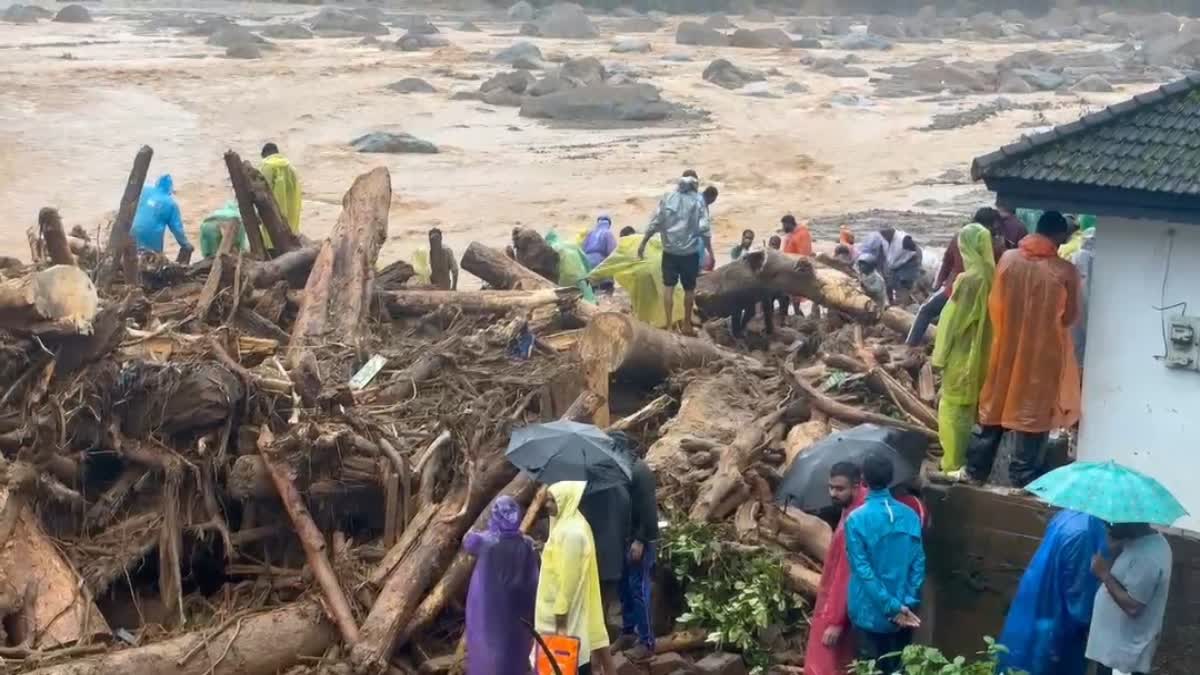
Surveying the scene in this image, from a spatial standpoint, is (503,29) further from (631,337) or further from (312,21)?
(631,337)

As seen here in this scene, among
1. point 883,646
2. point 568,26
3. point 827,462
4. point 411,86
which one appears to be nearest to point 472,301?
point 827,462

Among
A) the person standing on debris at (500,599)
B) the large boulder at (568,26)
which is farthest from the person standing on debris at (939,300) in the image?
the large boulder at (568,26)

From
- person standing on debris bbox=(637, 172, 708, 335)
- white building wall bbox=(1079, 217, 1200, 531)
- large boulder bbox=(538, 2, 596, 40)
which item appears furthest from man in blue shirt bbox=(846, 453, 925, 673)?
large boulder bbox=(538, 2, 596, 40)

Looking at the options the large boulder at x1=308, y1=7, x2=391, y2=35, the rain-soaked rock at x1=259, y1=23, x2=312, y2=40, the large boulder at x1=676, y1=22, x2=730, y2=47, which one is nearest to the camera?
the rain-soaked rock at x1=259, y1=23, x2=312, y2=40

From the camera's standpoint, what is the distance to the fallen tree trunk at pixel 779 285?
45.3 ft

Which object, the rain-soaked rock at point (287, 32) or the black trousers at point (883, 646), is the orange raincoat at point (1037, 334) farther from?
the rain-soaked rock at point (287, 32)

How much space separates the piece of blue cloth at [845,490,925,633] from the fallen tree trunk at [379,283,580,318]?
600cm

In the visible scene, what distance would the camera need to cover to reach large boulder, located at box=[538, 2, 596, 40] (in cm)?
6141

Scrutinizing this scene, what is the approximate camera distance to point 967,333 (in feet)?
30.3

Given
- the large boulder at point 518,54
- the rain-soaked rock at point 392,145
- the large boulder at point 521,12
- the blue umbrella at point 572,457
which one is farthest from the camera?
the large boulder at point 521,12

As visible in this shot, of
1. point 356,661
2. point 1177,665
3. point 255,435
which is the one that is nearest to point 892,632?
point 1177,665

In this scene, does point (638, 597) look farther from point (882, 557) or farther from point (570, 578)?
point (882, 557)

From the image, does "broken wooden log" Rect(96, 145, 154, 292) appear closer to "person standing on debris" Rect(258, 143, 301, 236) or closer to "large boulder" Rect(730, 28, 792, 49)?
"person standing on debris" Rect(258, 143, 301, 236)

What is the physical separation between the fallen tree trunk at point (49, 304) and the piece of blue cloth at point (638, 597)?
3461 mm
